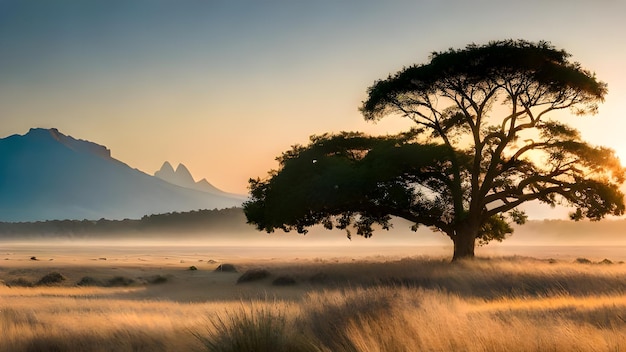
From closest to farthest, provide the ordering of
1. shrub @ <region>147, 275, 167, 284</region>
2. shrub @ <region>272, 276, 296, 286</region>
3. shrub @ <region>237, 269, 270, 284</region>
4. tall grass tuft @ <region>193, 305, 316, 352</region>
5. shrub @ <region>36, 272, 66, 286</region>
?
1. tall grass tuft @ <region>193, 305, 316, 352</region>
2. shrub @ <region>272, 276, 296, 286</region>
3. shrub @ <region>36, 272, 66, 286</region>
4. shrub @ <region>237, 269, 270, 284</region>
5. shrub @ <region>147, 275, 167, 284</region>

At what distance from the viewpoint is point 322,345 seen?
948 centimetres

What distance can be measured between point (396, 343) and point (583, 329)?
305cm

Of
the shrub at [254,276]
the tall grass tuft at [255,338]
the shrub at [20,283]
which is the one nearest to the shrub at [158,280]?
the shrub at [254,276]

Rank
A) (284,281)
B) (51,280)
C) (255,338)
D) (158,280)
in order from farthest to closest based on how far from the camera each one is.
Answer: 1. (158,280)
2. (51,280)
3. (284,281)
4. (255,338)

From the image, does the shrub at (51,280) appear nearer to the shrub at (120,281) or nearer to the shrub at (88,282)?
the shrub at (88,282)

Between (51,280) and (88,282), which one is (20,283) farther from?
(88,282)

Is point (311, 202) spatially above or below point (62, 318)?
above

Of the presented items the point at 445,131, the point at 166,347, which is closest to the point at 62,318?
the point at 166,347

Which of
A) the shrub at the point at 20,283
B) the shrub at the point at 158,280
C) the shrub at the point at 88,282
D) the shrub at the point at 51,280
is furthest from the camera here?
the shrub at the point at 158,280

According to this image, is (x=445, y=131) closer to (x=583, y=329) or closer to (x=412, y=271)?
(x=412, y=271)

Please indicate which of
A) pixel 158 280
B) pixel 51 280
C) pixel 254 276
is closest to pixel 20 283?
pixel 51 280

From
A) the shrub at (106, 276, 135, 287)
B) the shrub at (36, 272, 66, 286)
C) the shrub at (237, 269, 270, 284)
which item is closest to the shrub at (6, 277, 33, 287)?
the shrub at (36, 272, 66, 286)

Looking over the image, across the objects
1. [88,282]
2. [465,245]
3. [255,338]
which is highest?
[465,245]

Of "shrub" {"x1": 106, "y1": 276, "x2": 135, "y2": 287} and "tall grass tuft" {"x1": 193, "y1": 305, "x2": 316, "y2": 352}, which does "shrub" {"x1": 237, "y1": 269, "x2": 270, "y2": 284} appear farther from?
"tall grass tuft" {"x1": 193, "y1": 305, "x2": 316, "y2": 352}
